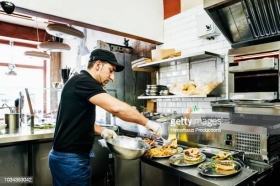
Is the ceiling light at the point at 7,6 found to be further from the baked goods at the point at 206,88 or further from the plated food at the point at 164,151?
the baked goods at the point at 206,88

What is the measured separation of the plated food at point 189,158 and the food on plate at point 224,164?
133 millimetres

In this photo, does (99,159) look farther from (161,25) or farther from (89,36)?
(89,36)

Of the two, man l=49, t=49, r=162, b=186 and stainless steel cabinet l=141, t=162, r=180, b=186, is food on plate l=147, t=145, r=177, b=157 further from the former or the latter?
man l=49, t=49, r=162, b=186

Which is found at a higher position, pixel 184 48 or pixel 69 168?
pixel 184 48

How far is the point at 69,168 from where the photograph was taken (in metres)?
1.71

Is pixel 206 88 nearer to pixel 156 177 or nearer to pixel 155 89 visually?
pixel 155 89

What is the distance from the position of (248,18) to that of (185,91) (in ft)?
→ 3.50

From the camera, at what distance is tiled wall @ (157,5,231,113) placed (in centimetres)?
273

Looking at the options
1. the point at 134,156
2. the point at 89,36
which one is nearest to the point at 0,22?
the point at 89,36

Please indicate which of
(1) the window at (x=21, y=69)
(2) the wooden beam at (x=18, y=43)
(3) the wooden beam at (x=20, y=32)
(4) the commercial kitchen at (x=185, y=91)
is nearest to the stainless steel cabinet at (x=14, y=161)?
(4) the commercial kitchen at (x=185, y=91)

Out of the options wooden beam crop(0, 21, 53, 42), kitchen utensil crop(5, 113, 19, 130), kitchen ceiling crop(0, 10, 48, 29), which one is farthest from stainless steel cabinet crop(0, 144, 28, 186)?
wooden beam crop(0, 21, 53, 42)

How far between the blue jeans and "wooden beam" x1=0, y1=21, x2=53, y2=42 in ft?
18.0

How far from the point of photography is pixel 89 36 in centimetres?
551

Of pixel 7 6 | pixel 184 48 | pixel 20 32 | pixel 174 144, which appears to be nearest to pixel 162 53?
pixel 184 48
